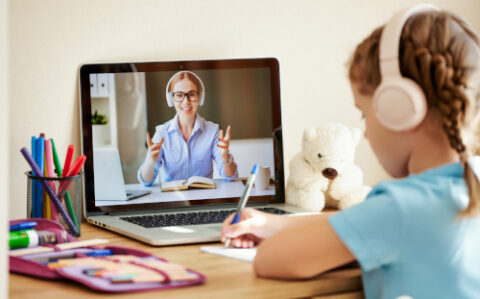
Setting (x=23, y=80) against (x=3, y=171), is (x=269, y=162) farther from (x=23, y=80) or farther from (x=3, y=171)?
(x=3, y=171)

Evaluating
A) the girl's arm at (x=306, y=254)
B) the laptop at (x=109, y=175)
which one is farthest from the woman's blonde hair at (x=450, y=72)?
the laptop at (x=109, y=175)

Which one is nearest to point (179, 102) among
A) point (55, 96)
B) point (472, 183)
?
point (55, 96)

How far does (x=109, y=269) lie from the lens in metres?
0.79

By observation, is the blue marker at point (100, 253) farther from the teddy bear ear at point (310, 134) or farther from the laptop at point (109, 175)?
the teddy bear ear at point (310, 134)

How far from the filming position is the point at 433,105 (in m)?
0.80

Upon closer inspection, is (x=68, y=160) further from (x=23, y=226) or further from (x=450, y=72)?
A: (x=450, y=72)

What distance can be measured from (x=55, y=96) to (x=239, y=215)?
0.51m

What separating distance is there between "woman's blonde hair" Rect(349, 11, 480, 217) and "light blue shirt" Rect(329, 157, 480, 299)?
0.03m

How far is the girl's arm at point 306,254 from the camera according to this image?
2.54 feet

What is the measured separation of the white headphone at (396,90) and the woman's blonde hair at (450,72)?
0.04 feet

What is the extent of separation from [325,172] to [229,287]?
64cm

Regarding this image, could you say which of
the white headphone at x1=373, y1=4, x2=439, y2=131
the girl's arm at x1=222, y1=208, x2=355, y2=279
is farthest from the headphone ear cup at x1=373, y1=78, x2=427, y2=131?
the girl's arm at x1=222, y1=208, x2=355, y2=279

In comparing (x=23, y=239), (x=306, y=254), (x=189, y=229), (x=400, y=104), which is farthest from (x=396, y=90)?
(x=23, y=239)

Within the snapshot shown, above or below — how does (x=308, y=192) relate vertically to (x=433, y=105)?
below
